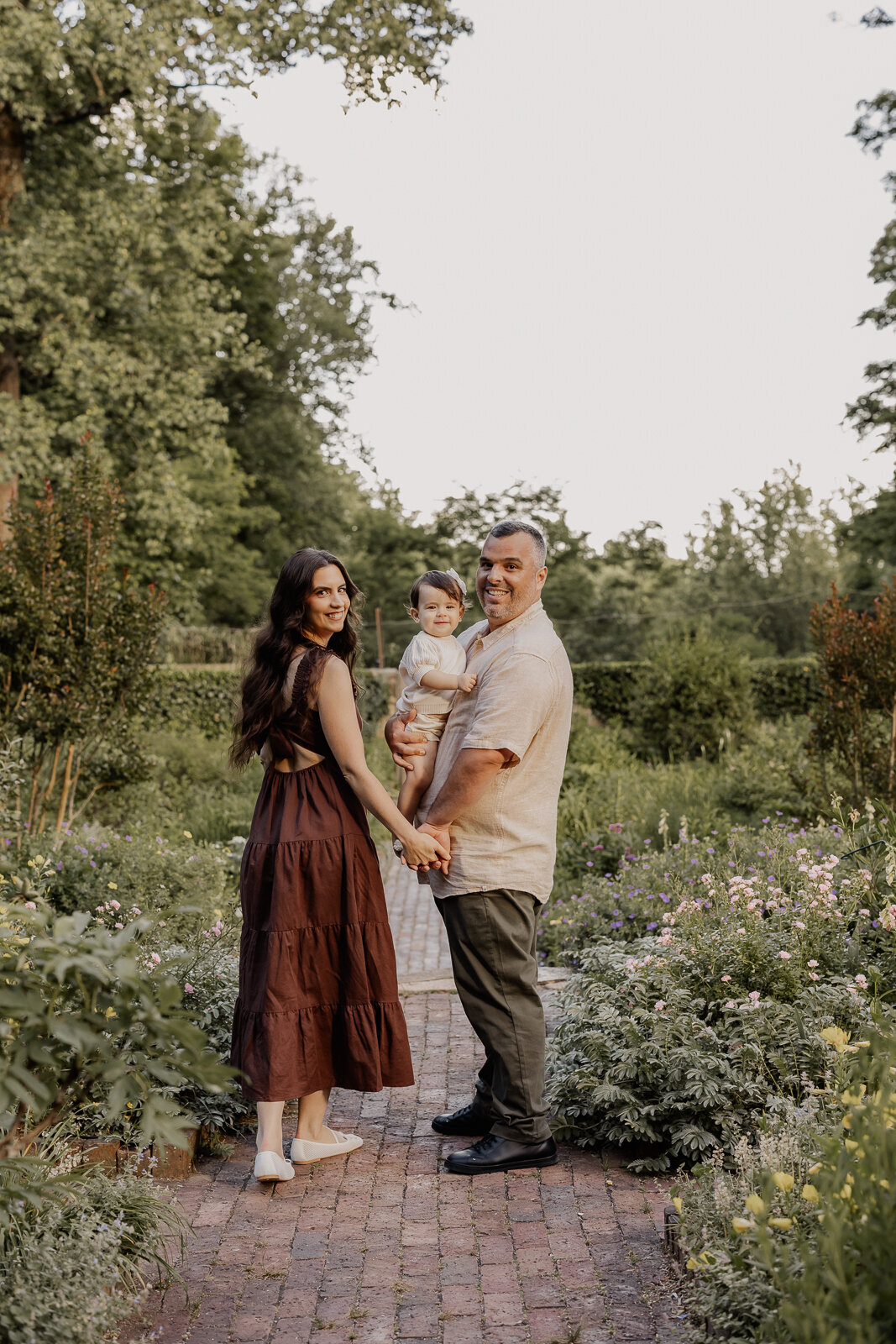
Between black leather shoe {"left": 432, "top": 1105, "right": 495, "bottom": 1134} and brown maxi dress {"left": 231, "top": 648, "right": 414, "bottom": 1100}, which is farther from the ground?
brown maxi dress {"left": 231, "top": 648, "right": 414, "bottom": 1100}

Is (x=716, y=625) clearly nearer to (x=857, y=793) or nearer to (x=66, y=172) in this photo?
(x=66, y=172)

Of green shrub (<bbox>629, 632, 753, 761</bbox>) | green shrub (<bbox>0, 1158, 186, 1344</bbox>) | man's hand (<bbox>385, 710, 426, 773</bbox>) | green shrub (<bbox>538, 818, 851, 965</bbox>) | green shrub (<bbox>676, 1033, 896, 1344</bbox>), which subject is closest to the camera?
green shrub (<bbox>676, 1033, 896, 1344</bbox>)

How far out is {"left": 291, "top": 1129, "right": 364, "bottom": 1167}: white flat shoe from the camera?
12.4 feet

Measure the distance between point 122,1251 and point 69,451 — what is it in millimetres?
14297

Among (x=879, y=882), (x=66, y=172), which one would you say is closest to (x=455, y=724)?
(x=879, y=882)

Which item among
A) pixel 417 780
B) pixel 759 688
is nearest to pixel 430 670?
pixel 417 780

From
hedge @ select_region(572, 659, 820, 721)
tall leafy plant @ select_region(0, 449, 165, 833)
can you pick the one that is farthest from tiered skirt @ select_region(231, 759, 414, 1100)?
hedge @ select_region(572, 659, 820, 721)

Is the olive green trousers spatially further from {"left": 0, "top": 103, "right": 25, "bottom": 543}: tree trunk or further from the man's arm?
{"left": 0, "top": 103, "right": 25, "bottom": 543}: tree trunk

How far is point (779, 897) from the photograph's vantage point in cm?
454

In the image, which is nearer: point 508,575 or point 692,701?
point 508,575

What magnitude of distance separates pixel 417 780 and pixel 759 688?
50.1ft

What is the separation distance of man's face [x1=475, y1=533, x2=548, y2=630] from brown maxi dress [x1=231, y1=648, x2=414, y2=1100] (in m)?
0.56

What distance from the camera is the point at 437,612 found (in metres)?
3.88

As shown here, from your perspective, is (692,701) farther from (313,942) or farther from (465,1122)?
(313,942)
